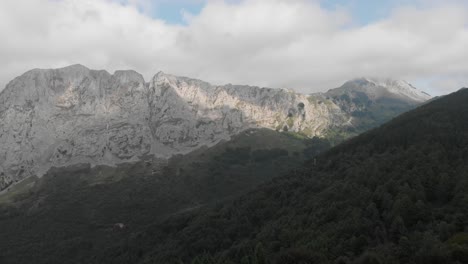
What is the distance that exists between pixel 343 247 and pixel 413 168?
69441mm

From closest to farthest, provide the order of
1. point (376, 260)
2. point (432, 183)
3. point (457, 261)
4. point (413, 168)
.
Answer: point (457, 261) < point (376, 260) < point (432, 183) < point (413, 168)

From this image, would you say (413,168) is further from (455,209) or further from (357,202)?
(455,209)

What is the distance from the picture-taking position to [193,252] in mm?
198750

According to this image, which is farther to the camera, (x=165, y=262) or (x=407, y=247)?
(x=165, y=262)

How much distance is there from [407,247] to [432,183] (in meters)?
56.5

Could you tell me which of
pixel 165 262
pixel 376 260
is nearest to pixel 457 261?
pixel 376 260

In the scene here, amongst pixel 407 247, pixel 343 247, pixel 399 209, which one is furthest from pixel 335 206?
pixel 407 247

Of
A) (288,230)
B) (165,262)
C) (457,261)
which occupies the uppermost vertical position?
(457,261)

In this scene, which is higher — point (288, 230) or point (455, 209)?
point (455, 209)

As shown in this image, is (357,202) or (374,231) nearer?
(374,231)

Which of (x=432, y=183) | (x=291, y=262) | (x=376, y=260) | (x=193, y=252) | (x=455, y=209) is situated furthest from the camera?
(x=193, y=252)

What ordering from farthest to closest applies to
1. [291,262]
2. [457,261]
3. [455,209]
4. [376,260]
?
[455,209] < [291,262] < [376,260] < [457,261]

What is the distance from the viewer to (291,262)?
119 meters

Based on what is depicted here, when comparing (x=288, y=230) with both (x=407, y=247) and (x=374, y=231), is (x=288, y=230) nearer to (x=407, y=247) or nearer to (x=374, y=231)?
(x=374, y=231)
